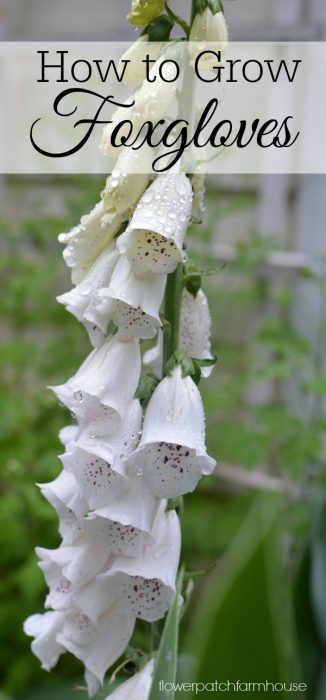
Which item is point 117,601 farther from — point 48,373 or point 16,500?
point 48,373

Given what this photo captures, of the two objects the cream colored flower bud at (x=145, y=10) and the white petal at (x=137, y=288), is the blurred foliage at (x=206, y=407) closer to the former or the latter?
the white petal at (x=137, y=288)

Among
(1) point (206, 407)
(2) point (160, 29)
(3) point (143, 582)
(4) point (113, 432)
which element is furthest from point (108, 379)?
(1) point (206, 407)

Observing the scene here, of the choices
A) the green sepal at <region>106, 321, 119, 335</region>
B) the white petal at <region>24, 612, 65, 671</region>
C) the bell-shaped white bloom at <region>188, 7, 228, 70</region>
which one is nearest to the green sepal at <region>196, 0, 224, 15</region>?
the bell-shaped white bloom at <region>188, 7, 228, 70</region>

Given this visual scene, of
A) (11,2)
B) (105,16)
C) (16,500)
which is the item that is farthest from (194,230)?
(11,2)

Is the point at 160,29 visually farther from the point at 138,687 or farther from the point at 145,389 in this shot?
the point at 138,687

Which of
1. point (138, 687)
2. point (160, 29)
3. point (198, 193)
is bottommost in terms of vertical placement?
point (138, 687)

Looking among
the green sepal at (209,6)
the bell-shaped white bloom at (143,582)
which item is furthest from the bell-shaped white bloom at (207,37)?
the bell-shaped white bloom at (143,582)
